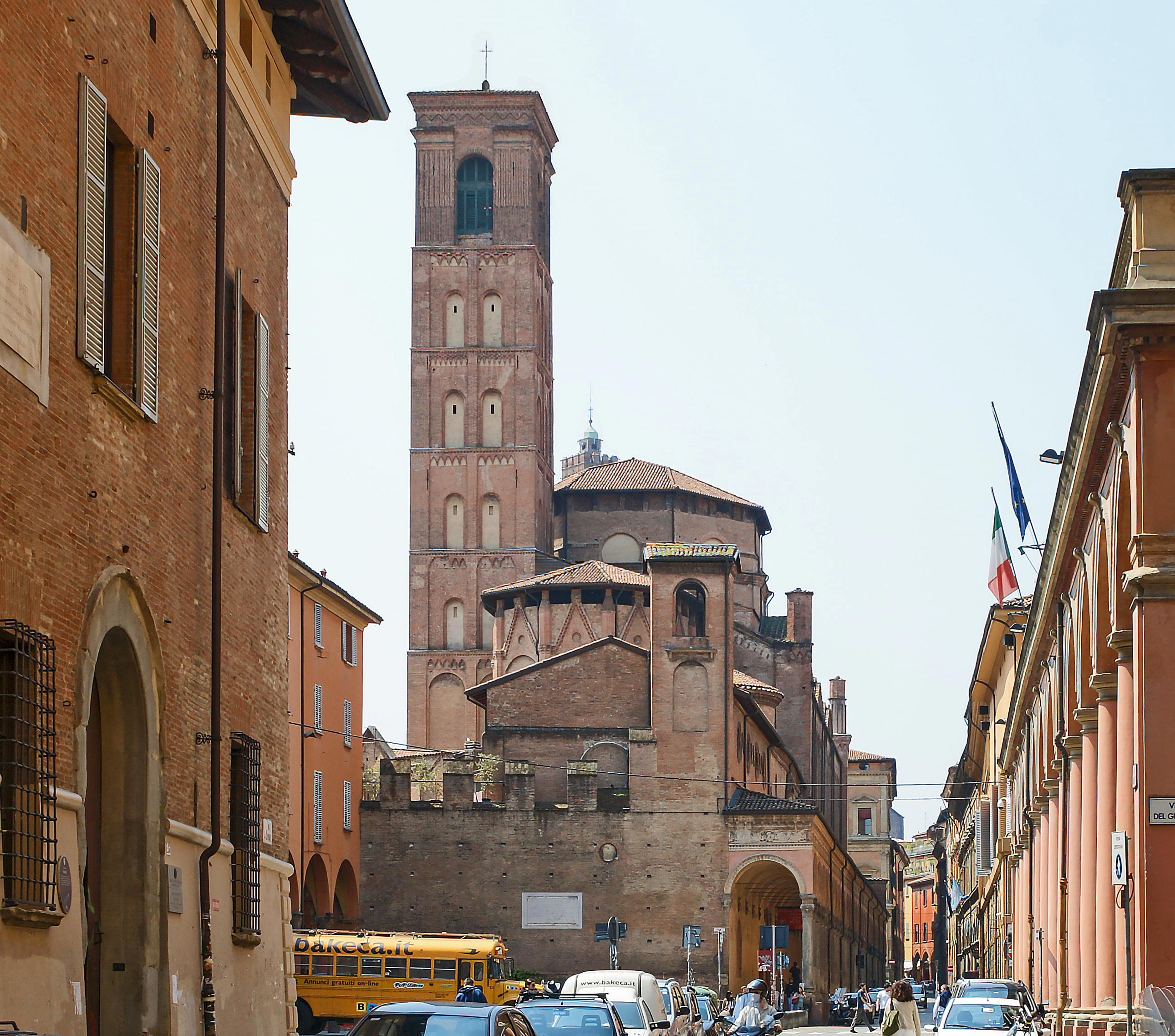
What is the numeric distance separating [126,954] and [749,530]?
248ft

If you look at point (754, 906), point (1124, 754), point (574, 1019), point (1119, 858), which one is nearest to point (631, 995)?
point (574, 1019)

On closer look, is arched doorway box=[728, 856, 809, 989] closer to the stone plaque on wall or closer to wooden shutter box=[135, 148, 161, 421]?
wooden shutter box=[135, 148, 161, 421]

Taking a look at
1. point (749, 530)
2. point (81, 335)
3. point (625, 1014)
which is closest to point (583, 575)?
point (749, 530)

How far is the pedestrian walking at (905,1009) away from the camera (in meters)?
20.8

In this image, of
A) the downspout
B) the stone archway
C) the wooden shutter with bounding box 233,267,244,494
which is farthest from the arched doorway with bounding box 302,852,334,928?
the stone archway

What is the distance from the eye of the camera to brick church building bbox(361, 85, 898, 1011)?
52469 millimetres

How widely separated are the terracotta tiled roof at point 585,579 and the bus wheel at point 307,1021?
122 ft

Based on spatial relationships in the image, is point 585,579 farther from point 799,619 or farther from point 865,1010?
point 865,1010

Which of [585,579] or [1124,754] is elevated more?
[585,579]

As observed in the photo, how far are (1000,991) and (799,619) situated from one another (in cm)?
5202

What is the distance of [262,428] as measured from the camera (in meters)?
18.0

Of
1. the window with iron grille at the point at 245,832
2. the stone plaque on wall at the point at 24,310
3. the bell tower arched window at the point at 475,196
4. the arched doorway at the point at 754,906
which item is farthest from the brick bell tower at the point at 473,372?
the stone plaque on wall at the point at 24,310

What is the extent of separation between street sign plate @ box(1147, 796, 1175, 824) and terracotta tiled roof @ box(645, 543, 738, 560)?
129 ft

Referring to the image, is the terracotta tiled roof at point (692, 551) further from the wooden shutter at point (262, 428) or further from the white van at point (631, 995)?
the wooden shutter at point (262, 428)
